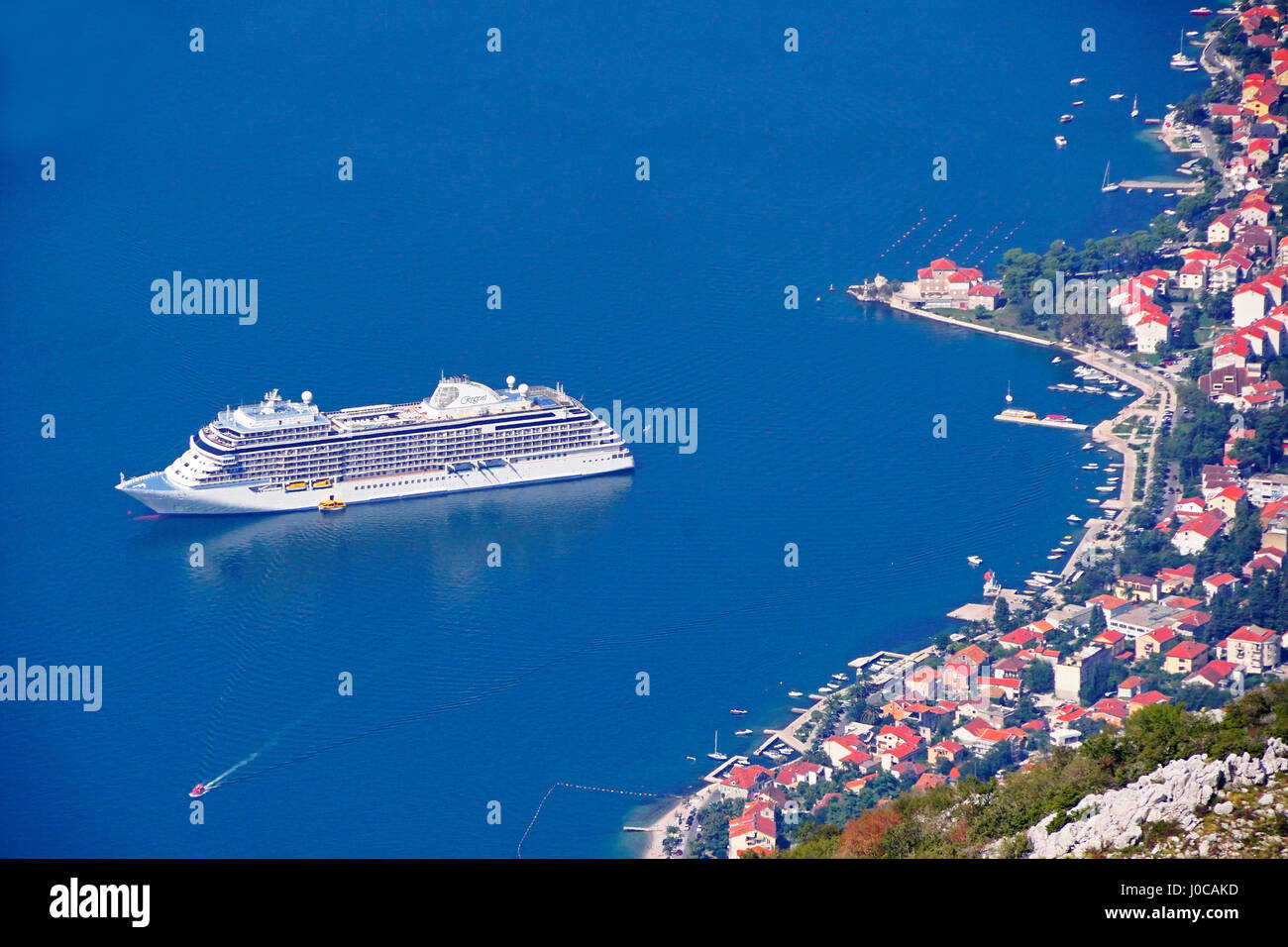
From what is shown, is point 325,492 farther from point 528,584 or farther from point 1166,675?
point 1166,675

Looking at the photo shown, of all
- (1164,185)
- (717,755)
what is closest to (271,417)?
(717,755)

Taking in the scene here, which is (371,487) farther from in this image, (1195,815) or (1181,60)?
(1181,60)

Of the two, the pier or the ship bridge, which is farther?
the pier

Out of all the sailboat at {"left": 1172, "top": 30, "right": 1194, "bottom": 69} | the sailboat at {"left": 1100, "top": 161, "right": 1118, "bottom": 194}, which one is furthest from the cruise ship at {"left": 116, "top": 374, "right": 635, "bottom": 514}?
the sailboat at {"left": 1172, "top": 30, "right": 1194, "bottom": 69}

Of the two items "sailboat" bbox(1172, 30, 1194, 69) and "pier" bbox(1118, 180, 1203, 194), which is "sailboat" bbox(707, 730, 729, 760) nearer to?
"pier" bbox(1118, 180, 1203, 194)
